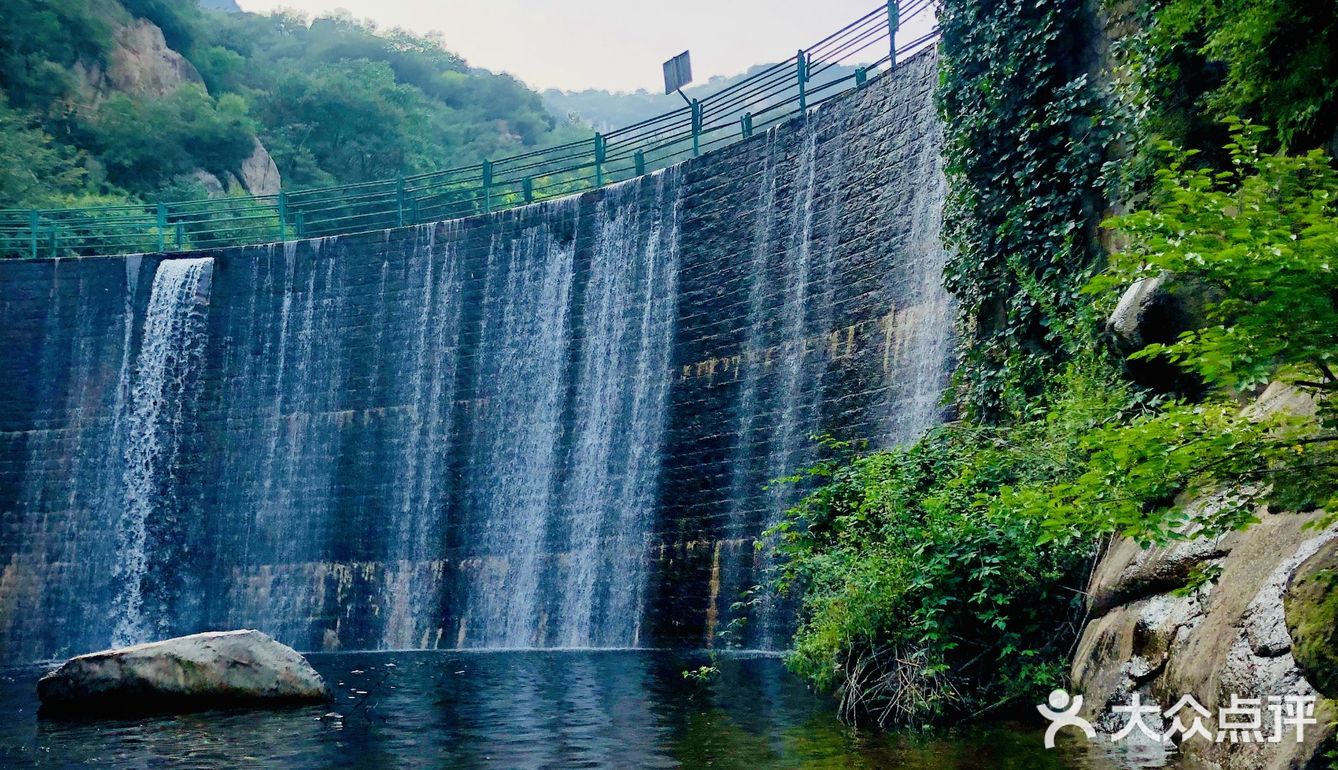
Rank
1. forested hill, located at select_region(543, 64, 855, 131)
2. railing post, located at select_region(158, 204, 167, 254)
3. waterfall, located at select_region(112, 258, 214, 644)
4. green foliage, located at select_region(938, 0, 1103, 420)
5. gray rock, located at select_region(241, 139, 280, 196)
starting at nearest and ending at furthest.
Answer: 1. green foliage, located at select_region(938, 0, 1103, 420)
2. waterfall, located at select_region(112, 258, 214, 644)
3. railing post, located at select_region(158, 204, 167, 254)
4. gray rock, located at select_region(241, 139, 280, 196)
5. forested hill, located at select_region(543, 64, 855, 131)

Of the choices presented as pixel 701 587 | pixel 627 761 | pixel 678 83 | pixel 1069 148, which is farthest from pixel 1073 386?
pixel 678 83

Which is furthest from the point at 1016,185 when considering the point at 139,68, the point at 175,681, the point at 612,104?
the point at 612,104

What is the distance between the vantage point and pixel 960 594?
9.61 metres

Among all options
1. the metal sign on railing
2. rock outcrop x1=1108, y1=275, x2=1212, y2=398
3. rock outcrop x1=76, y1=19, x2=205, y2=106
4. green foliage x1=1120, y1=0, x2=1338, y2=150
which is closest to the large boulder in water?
rock outcrop x1=1108, y1=275, x2=1212, y2=398

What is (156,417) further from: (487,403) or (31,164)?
(31,164)

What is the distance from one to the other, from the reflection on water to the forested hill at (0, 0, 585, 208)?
21.7 metres

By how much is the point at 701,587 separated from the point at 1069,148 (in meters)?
8.21

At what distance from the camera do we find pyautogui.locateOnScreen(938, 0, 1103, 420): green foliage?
12.7 metres

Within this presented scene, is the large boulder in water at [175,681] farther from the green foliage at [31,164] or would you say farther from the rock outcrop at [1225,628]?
the green foliage at [31,164]

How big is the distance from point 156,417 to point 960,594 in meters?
18.4

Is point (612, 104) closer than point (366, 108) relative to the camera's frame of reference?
No

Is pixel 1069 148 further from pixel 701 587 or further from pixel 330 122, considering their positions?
pixel 330 122

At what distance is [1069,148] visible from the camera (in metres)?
13.0

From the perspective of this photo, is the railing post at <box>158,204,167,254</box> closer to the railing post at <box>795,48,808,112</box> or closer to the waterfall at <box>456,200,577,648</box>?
the waterfall at <box>456,200,577,648</box>
